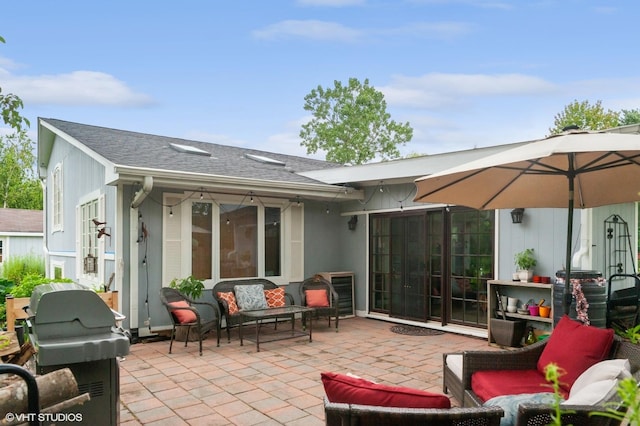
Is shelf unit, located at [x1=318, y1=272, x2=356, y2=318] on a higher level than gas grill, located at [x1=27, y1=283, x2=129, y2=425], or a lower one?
lower

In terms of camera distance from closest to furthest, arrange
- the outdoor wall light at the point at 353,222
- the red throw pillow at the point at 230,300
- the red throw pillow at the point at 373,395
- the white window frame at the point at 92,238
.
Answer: the red throw pillow at the point at 373,395 < the red throw pillow at the point at 230,300 < the white window frame at the point at 92,238 < the outdoor wall light at the point at 353,222

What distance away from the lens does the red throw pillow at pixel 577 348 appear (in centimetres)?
282

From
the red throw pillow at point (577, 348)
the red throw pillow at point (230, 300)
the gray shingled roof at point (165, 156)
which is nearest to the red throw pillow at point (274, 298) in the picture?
the red throw pillow at point (230, 300)

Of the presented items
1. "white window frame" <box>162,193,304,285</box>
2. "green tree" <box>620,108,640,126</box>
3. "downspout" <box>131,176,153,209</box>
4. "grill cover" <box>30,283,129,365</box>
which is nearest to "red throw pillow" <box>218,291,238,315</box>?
"white window frame" <box>162,193,304,285</box>

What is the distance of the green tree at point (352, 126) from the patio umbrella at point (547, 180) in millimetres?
20329

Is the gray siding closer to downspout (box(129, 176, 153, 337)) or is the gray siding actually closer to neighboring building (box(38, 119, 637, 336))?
neighboring building (box(38, 119, 637, 336))

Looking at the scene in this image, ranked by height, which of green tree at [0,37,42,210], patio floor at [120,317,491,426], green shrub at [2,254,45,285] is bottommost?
patio floor at [120,317,491,426]

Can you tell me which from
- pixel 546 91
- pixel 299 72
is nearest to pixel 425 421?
pixel 299 72

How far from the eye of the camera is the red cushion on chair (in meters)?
2.95

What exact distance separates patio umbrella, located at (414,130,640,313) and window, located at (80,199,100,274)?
5.73 meters

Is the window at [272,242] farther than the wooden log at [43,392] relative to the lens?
Yes

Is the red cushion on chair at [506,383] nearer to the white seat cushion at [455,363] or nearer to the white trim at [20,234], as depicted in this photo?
the white seat cushion at [455,363]

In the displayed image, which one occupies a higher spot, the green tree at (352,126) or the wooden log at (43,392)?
the green tree at (352,126)

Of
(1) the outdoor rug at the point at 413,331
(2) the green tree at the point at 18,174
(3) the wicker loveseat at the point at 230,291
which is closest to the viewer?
→ (3) the wicker loveseat at the point at 230,291
